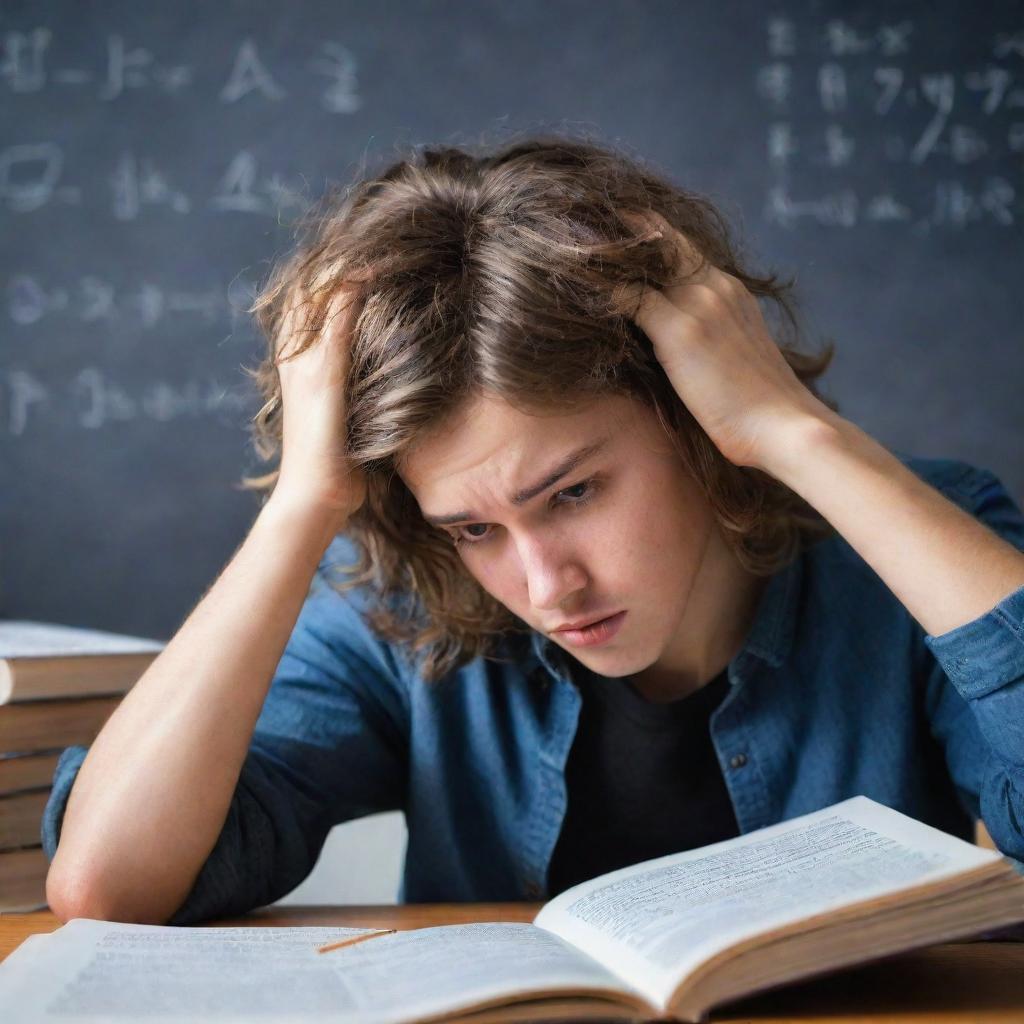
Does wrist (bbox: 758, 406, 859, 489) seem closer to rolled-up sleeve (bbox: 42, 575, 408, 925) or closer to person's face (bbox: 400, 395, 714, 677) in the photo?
person's face (bbox: 400, 395, 714, 677)

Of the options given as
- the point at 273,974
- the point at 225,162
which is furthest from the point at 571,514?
the point at 225,162

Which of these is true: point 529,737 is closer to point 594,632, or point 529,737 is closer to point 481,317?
point 594,632

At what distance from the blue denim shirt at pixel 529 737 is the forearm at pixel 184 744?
6 cm

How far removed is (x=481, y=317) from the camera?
942 mm

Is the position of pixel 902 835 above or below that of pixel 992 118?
below

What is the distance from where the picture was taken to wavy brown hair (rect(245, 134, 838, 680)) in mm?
928

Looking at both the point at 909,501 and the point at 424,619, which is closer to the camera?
the point at 909,501

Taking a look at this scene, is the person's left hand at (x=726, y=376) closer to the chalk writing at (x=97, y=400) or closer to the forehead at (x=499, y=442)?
the forehead at (x=499, y=442)

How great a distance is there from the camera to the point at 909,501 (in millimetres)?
875

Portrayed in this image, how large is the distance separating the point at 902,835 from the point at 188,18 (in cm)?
198

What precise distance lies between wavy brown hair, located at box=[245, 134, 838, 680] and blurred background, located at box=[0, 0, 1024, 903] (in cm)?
98

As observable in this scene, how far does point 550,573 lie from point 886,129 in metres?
1.53

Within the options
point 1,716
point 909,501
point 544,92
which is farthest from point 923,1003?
point 544,92

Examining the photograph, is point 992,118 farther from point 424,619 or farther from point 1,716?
point 1,716
